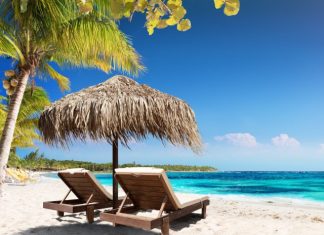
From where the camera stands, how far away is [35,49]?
722cm

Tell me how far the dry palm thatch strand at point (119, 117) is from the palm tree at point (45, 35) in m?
1.93

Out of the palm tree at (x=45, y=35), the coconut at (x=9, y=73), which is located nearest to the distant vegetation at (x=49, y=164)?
the coconut at (x=9, y=73)

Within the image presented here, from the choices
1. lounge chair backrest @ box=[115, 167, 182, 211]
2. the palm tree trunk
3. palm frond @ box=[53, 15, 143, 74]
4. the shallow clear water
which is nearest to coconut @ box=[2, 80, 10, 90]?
the palm tree trunk

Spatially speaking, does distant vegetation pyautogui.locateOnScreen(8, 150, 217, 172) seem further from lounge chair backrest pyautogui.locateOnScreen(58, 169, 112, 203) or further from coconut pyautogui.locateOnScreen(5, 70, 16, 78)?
lounge chair backrest pyautogui.locateOnScreen(58, 169, 112, 203)

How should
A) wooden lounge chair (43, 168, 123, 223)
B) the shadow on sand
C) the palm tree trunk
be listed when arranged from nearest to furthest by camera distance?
the shadow on sand → wooden lounge chair (43, 168, 123, 223) → the palm tree trunk

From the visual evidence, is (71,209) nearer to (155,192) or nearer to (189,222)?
(155,192)

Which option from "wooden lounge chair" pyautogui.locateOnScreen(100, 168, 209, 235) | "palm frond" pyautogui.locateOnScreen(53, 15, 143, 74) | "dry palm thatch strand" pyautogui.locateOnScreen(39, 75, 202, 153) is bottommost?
"wooden lounge chair" pyautogui.locateOnScreen(100, 168, 209, 235)

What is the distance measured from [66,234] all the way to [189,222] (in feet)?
5.76

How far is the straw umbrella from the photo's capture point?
15.3 ft

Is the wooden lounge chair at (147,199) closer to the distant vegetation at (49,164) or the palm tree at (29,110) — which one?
the palm tree at (29,110)

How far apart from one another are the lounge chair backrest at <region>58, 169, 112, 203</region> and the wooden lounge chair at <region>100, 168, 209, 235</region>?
670 millimetres

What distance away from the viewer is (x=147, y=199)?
4227 mm

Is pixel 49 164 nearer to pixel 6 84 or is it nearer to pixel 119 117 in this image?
pixel 6 84

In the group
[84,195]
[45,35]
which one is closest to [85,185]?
[84,195]
